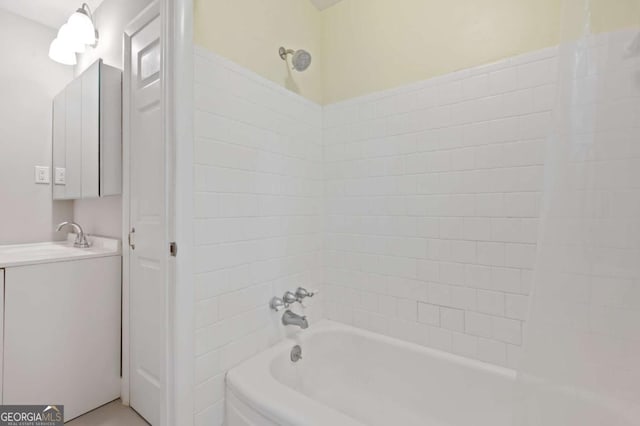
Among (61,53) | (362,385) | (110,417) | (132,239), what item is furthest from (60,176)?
(362,385)

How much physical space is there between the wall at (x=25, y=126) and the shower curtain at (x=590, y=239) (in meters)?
3.04

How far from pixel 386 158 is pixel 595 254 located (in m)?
1.07

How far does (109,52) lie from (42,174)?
111 cm

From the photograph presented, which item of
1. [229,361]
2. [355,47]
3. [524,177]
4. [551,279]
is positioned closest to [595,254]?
[551,279]

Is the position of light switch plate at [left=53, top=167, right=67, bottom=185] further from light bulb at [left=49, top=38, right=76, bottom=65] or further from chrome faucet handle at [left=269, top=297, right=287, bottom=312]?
chrome faucet handle at [left=269, top=297, right=287, bottom=312]

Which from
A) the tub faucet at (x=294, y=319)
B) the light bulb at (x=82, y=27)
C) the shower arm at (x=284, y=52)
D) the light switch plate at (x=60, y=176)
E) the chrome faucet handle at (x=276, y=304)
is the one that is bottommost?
the tub faucet at (x=294, y=319)

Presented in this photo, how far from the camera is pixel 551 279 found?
653 mm

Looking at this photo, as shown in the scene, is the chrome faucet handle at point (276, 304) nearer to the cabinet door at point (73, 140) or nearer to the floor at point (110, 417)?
the floor at point (110, 417)

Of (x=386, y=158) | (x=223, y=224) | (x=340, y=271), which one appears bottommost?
(x=340, y=271)

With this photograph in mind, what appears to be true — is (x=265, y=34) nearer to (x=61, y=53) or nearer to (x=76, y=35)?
(x=76, y=35)

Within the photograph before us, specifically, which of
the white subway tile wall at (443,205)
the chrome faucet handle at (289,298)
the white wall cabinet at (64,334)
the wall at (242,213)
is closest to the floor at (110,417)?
the white wall cabinet at (64,334)

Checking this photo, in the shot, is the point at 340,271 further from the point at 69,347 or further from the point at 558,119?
the point at 69,347

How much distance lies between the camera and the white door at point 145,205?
1.45 metres

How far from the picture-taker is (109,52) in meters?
1.88
